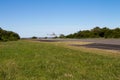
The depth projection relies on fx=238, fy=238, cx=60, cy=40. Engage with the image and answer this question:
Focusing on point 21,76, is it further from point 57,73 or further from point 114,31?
point 114,31

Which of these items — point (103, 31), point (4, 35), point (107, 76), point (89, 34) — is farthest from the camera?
point (89, 34)

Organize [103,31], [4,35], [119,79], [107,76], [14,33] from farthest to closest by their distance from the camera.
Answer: [103,31]
[14,33]
[4,35]
[107,76]
[119,79]

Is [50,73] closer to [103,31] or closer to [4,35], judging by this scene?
[4,35]

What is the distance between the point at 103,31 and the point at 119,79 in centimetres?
9813

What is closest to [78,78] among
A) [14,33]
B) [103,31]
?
[14,33]

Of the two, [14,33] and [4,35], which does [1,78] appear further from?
[14,33]

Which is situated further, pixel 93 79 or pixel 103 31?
pixel 103 31

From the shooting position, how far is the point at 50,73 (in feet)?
33.7

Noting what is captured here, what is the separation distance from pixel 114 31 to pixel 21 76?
286ft

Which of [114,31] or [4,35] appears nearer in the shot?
[4,35]

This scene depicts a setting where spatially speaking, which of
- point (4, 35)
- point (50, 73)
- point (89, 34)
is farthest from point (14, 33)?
point (50, 73)

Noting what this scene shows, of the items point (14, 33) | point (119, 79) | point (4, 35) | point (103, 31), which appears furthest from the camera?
point (103, 31)

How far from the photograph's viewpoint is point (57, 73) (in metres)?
10.3

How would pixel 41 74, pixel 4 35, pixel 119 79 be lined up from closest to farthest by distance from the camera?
pixel 119 79, pixel 41 74, pixel 4 35
